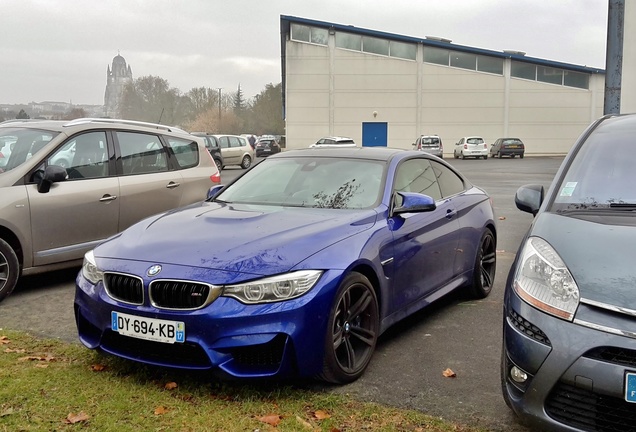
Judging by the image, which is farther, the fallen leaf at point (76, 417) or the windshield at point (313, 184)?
the windshield at point (313, 184)

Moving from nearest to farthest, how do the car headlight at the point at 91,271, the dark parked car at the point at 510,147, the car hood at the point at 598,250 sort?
the car hood at the point at 598,250
the car headlight at the point at 91,271
the dark parked car at the point at 510,147

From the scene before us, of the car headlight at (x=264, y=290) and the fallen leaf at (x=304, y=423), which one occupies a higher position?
the car headlight at (x=264, y=290)

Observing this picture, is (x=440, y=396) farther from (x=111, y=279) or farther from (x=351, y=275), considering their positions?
(x=111, y=279)

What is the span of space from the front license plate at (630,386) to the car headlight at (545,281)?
307mm

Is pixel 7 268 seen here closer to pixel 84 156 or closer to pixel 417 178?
pixel 84 156

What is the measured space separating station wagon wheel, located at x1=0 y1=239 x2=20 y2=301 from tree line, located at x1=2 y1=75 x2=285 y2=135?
81.4 meters

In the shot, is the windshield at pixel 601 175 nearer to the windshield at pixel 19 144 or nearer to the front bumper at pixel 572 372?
the front bumper at pixel 572 372

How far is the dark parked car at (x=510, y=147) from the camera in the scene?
42.2 meters

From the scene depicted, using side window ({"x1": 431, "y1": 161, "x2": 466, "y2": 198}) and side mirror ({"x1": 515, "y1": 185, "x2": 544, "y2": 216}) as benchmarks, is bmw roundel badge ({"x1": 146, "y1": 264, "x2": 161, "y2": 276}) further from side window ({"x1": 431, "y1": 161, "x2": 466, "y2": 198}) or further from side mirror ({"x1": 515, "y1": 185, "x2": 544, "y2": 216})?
side window ({"x1": 431, "y1": 161, "x2": 466, "y2": 198})

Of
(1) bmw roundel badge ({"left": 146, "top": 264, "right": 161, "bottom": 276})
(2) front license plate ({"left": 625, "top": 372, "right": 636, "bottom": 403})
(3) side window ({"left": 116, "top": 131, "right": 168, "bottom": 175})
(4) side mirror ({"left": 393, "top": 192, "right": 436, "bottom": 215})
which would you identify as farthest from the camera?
(3) side window ({"left": 116, "top": 131, "right": 168, "bottom": 175})

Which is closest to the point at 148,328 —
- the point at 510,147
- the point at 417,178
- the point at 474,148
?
the point at 417,178

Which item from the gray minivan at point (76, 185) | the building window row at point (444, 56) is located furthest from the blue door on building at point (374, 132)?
the gray minivan at point (76, 185)

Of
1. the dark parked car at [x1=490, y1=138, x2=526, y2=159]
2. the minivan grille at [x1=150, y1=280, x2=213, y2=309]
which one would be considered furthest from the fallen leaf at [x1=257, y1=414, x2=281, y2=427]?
the dark parked car at [x1=490, y1=138, x2=526, y2=159]

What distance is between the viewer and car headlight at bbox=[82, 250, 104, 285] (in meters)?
3.74
